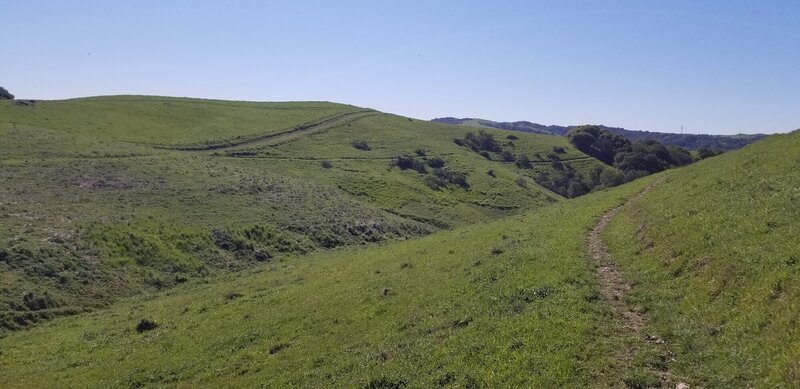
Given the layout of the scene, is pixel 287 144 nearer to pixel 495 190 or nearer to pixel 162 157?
pixel 162 157

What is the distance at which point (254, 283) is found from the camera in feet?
122

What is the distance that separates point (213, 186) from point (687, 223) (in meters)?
52.4

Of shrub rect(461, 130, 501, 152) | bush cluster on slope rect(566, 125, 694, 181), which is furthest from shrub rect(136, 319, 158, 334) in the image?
shrub rect(461, 130, 501, 152)

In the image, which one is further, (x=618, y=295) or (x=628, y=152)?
(x=628, y=152)

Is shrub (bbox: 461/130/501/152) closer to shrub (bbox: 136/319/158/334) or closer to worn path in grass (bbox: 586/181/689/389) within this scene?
worn path in grass (bbox: 586/181/689/389)

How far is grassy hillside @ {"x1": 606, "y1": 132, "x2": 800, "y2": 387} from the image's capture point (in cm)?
1234

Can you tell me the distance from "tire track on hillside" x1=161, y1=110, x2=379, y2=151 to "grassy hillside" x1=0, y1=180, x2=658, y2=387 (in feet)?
193

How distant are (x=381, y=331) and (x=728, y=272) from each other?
1158 centimetres

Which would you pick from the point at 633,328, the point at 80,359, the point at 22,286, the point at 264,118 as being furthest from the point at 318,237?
the point at 264,118

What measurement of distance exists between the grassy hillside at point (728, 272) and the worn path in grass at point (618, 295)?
0.35m

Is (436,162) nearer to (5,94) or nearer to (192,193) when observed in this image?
(192,193)

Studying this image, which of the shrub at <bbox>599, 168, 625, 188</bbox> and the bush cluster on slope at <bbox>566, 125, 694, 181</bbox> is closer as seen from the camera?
the shrub at <bbox>599, 168, 625, 188</bbox>

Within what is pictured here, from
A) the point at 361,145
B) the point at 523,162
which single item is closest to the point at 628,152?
the point at 523,162

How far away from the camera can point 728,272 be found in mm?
16734
